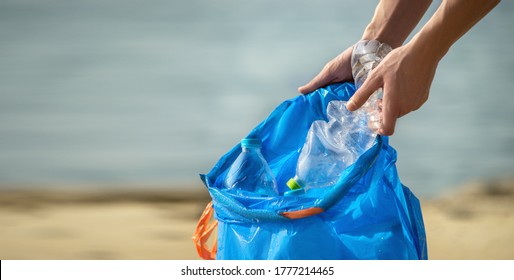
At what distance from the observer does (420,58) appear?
56.2 inches

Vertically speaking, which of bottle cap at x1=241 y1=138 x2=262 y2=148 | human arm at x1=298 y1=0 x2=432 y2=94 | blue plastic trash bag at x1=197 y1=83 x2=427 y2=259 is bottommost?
blue plastic trash bag at x1=197 y1=83 x2=427 y2=259

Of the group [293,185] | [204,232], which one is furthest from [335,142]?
[204,232]

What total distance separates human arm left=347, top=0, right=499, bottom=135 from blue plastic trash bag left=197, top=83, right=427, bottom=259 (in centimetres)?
10

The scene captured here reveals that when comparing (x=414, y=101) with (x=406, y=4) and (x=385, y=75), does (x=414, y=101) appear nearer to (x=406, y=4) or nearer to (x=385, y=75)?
(x=385, y=75)

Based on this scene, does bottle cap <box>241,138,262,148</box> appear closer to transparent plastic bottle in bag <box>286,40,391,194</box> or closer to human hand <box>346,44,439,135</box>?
transparent plastic bottle in bag <box>286,40,391,194</box>

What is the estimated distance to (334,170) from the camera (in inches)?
62.8

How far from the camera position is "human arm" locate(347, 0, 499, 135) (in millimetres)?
1416

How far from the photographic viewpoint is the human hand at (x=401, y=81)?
4.69ft

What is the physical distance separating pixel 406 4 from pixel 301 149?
1.53 feet

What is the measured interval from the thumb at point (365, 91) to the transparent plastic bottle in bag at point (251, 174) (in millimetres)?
258

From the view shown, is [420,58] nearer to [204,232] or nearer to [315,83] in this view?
[315,83]

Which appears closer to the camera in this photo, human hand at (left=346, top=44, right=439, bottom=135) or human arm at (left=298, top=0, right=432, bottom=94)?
human hand at (left=346, top=44, right=439, bottom=135)

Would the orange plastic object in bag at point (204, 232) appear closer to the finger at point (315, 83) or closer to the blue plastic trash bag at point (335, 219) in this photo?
the blue plastic trash bag at point (335, 219)

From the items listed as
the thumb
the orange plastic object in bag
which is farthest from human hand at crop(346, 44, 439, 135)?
the orange plastic object in bag
